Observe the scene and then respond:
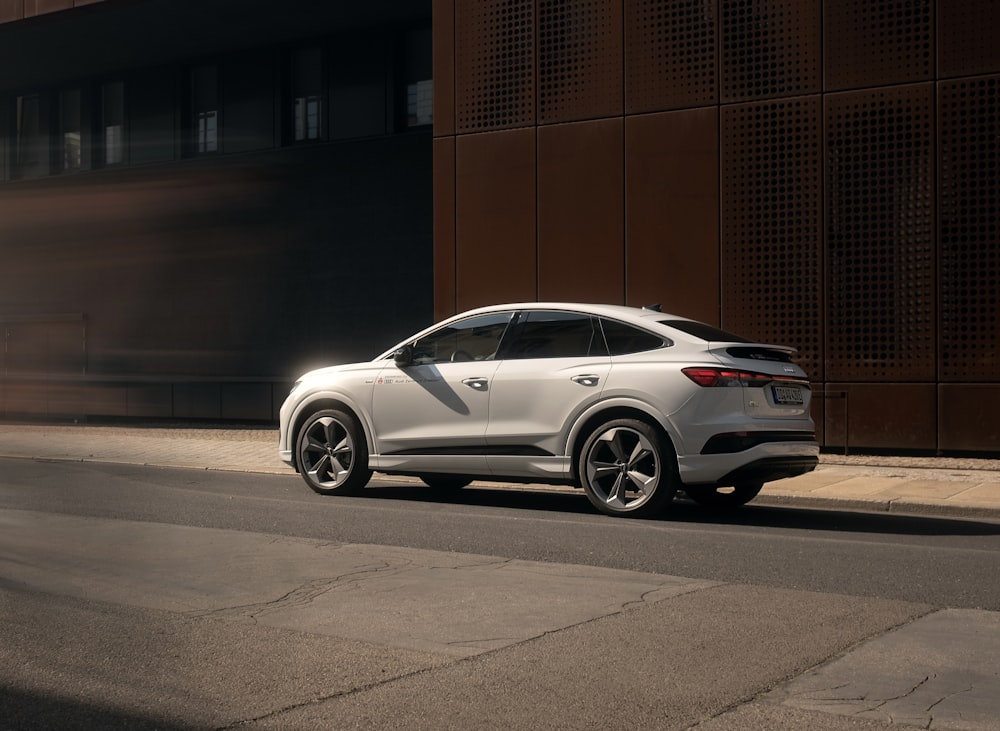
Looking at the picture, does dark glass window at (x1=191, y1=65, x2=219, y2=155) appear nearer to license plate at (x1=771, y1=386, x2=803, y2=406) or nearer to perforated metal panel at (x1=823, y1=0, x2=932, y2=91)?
perforated metal panel at (x1=823, y1=0, x2=932, y2=91)

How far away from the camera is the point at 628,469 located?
32.4ft

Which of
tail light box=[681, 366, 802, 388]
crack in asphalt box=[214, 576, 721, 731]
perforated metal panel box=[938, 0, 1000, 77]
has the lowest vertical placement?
crack in asphalt box=[214, 576, 721, 731]

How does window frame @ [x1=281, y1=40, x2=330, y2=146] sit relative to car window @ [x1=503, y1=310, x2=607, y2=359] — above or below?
above

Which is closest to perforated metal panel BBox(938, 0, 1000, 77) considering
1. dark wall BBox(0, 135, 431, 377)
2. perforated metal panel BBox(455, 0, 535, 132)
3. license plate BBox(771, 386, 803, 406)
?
perforated metal panel BBox(455, 0, 535, 132)

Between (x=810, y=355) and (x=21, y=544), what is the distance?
10.1 m

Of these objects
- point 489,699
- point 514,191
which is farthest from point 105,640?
point 514,191

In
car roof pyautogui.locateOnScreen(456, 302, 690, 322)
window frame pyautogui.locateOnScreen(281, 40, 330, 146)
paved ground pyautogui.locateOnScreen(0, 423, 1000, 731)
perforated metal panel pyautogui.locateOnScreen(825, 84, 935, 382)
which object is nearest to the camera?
paved ground pyautogui.locateOnScreen(0, 423, 1000, 731)

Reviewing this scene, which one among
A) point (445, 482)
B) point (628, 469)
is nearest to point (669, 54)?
point (445, 482)

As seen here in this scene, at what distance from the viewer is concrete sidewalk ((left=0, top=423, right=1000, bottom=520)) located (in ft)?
35.7

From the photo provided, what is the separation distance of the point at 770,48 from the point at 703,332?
7.12m

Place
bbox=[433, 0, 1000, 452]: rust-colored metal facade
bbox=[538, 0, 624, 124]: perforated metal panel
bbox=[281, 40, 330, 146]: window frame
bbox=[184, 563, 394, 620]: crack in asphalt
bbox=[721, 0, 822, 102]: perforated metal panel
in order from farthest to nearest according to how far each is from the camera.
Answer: bbox=[281, 40, 330, 146]: window frame → bbox=[538, 0, 624, 124]: perforated metal panel → bbox=[721, 0, 822, 102]: perforated metal panel → bbox=[433, 0, 1000, 452]: rust-colored metal facade → bbox=[184, 563, 394, 620]: crack in asphalt

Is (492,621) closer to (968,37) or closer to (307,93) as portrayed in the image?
(968,37)

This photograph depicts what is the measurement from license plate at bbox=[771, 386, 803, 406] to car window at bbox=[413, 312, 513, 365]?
7.74 feet

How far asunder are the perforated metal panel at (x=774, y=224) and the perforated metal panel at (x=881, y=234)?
0.68ft
